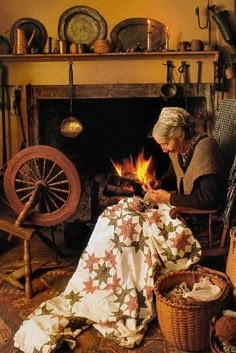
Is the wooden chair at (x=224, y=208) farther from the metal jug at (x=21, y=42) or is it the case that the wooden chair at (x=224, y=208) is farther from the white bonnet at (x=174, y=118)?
the metal jug at (x=21, y=42)

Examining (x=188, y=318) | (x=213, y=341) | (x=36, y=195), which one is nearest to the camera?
(x=213, y=341)

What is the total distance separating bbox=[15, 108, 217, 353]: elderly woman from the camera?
2434mm

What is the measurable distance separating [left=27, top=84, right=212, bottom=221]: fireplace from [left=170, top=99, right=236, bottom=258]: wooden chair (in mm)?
893

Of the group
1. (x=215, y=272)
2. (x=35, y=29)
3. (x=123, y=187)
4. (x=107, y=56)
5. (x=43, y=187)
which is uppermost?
(x=35, y=29)

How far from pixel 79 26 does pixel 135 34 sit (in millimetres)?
521

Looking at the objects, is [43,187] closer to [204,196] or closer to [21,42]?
[204,196]

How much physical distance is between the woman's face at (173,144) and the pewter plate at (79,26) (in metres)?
1.74

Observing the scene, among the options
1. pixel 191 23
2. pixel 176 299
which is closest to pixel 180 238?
pixel 176 299

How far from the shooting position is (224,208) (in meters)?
2.80

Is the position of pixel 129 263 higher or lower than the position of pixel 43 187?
lower

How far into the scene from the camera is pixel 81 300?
257 cm

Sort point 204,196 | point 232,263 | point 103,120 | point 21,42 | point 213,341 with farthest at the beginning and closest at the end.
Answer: point 103,120 → point 21,42 → point 204,196 → point 232,263 → point 213,341

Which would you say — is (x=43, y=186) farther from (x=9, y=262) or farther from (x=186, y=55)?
(x=186, y=55)

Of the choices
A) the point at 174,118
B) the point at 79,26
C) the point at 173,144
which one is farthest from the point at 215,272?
the point at 79,26
